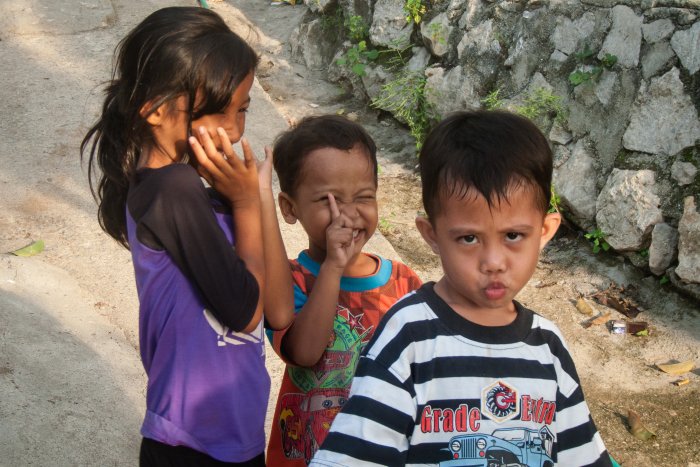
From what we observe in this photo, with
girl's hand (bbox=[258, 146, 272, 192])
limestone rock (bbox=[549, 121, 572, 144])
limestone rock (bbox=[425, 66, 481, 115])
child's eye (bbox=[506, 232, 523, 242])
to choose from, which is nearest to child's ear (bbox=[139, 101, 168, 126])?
girl's hand (bbox=[258, 146, 272, 192])

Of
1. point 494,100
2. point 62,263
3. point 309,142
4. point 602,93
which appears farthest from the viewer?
point 494,100

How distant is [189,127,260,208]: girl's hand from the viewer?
1.96m

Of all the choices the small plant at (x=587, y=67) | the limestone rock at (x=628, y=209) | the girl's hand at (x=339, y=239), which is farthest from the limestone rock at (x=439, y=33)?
the girl's hand at (x=339, y=239)

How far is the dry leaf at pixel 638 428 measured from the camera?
3678mm

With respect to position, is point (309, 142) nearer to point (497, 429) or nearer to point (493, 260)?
point (493, 260)

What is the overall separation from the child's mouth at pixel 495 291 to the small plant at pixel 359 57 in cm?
480

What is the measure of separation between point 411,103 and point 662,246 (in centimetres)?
209

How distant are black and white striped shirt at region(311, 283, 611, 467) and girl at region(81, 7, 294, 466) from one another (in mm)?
464

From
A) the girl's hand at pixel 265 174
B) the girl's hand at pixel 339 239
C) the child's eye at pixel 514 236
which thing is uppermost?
the child's eye at pixel 514 236

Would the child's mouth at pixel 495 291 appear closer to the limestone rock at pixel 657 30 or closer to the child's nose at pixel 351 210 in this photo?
the child's nose at pixel 351 210

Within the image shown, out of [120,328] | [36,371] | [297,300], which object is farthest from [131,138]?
[120,328]

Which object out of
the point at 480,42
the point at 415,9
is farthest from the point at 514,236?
the point at 415,9

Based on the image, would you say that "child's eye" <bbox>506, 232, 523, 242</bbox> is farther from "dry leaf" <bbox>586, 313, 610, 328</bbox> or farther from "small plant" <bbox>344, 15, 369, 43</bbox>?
"small plant" <bbox>344, 15, 369, 43</bbox>

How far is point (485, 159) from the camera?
1677 millimetres
